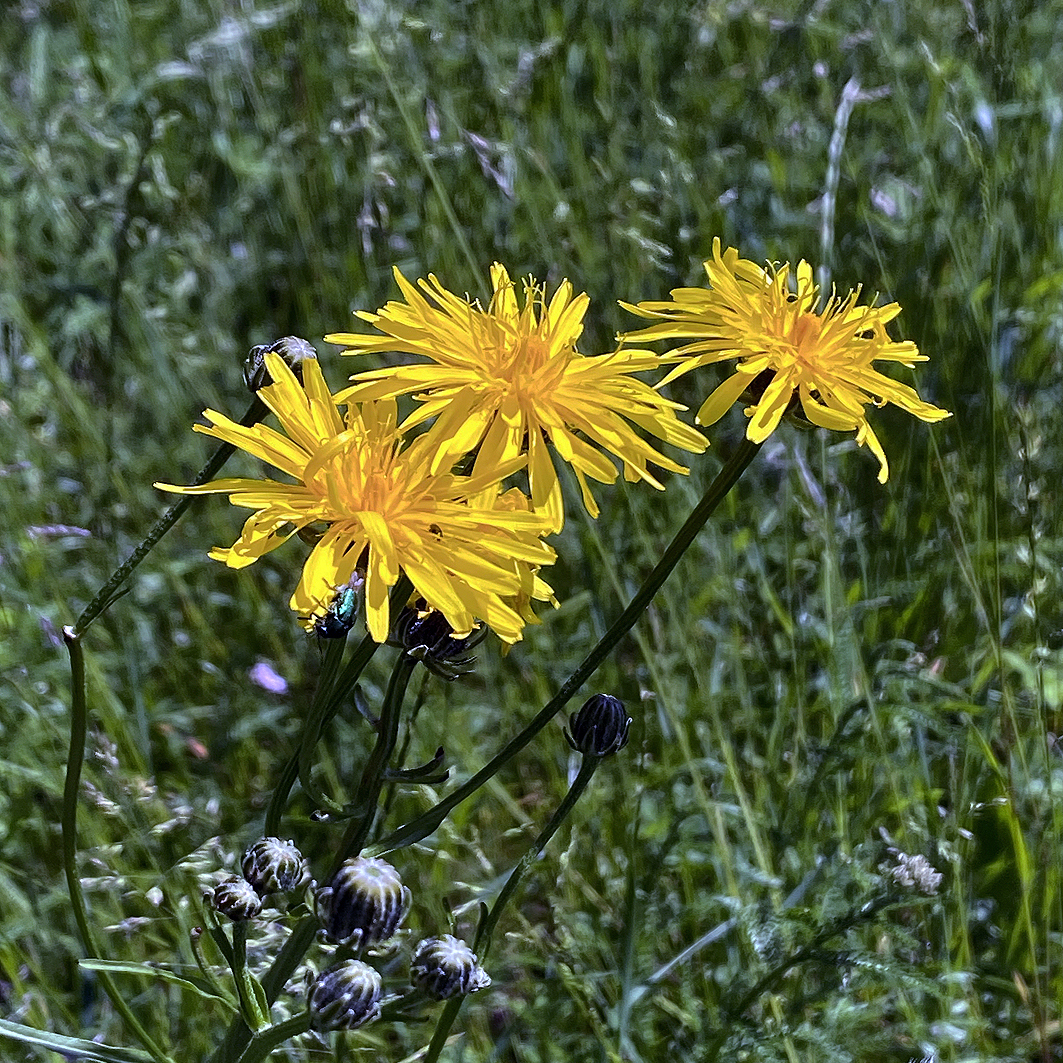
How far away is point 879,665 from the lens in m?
2.04

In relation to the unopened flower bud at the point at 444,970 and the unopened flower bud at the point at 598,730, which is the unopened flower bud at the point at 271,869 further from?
the unopened flower bud at the point at 598,730

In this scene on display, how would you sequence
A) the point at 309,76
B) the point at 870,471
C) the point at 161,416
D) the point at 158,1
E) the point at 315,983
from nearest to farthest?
1. the point at 315,983
2. the point at 870,471
3. the point at 161,416
4. the point at 309,76
5. the point at 158,1

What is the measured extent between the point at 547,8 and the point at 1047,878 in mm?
2758

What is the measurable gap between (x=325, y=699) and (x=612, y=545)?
1.35 m

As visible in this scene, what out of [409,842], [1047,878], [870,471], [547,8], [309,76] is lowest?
[409,842]

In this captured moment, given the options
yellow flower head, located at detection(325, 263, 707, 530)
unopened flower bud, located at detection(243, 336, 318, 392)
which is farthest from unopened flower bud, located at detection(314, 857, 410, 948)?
unopened flower bud, located at detection(243, 336, 318, 392)

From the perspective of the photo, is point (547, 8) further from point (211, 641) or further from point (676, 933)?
point (676, 933)

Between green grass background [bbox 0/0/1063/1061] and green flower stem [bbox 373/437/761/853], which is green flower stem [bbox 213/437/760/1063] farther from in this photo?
green grass background [bbox 0/0/1063/1061]

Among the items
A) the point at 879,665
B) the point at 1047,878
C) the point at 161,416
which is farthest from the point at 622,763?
the point at 161,416

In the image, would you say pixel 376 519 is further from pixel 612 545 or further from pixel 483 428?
pixel 612 545

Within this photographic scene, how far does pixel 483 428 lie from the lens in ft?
3.68

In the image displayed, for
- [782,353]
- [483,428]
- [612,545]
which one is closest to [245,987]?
[483,428]

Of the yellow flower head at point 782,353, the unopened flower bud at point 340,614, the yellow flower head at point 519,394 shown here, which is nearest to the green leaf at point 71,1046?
the unopened flower bud at point 340,614

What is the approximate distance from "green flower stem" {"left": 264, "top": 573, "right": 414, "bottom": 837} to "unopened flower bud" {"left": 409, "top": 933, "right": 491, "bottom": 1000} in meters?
0.21
